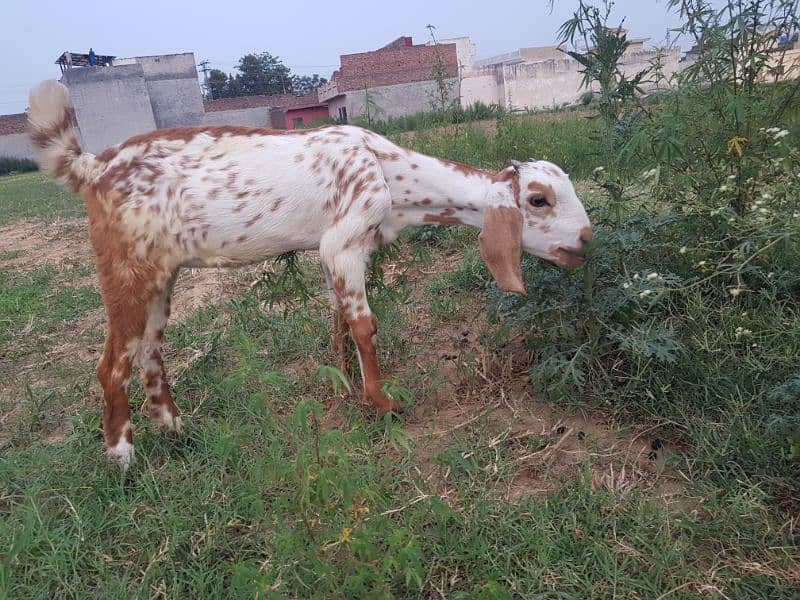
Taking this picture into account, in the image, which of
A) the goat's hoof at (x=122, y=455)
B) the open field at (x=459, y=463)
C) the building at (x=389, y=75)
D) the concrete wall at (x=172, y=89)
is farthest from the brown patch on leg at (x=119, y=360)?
the concrete wall at (x=172, y=89)

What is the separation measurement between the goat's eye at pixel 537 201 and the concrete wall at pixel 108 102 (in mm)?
25625

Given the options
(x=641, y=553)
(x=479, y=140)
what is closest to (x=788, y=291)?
(x=641, y=553)

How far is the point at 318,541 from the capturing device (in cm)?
169

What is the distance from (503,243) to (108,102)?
27228 millimetres

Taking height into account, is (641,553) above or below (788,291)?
below

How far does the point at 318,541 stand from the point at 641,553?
1.03m

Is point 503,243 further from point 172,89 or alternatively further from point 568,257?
point 172,89

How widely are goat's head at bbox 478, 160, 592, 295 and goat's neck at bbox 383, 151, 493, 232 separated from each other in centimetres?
9

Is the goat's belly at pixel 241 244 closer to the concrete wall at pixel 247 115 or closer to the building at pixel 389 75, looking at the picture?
the building at pixel 389 75

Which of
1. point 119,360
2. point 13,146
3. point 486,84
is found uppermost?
point 13,146

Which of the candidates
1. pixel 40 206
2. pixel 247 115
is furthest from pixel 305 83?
pixel 40 206

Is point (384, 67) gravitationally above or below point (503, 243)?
above

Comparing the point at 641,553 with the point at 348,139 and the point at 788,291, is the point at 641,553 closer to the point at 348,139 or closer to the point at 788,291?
the point at 788,291

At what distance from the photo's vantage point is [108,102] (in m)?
25.1
